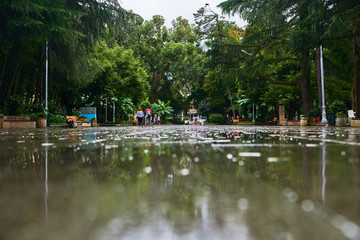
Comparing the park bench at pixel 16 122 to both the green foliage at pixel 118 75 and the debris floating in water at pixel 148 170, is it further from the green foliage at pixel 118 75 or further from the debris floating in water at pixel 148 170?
the debris floating in water at pixel 148 170

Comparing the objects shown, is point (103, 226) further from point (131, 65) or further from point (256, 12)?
point (131, 65)

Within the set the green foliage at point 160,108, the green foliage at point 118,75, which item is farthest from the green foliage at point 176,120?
the green foliage at point 118,75

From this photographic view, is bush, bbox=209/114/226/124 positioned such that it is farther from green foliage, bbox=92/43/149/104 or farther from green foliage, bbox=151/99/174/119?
green foliage, bbox=92/43/149/104

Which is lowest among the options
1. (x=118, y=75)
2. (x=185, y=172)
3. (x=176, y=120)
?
(x=185, y=172)

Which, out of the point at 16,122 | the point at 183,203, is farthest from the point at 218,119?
the point at 183,203

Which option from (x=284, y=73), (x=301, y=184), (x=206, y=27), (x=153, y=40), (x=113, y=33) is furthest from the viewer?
(x=153, y=40)

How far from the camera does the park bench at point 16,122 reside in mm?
18172

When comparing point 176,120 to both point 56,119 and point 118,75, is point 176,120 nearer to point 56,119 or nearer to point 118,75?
point 118,75

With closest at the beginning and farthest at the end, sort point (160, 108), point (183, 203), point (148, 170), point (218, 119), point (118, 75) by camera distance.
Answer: point (183, 203) → point (148, 170) → point (118, 75) → point (218, 119) → point (160, 108)

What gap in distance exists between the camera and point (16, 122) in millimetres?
19500

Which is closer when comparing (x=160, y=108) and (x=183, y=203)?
(x=183, y=203)

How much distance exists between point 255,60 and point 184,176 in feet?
76.7

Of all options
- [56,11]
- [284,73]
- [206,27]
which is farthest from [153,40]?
[56,11]

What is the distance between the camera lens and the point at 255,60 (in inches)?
955
